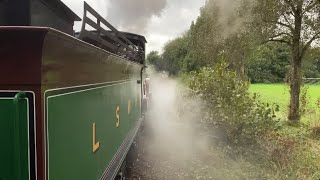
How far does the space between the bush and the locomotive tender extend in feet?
19.9

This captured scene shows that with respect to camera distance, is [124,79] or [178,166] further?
[178,166]

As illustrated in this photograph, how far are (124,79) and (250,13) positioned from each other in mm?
10612

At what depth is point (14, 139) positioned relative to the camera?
6.42 feet

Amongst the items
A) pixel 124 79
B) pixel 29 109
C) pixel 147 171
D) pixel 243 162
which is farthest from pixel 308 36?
pixel 29 109

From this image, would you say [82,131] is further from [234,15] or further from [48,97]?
[234,15]

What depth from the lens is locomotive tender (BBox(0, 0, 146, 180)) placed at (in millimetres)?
1960

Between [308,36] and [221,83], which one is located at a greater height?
[308,36]

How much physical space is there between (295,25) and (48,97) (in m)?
13.8

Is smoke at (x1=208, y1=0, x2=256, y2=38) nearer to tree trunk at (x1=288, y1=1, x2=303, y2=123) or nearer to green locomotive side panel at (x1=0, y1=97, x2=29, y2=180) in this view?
tree trunk at (x1=288, y1=1, x2=303, y2=123)

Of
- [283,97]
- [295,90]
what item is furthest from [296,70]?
[283,97]

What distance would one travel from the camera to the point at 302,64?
50.5ft

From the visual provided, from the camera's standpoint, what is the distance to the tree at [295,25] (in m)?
14.1

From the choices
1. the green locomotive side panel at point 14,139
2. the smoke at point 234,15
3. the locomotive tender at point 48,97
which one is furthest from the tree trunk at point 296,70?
the green locomotive side panel at point 14,139

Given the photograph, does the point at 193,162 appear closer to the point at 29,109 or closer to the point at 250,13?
the point at 29,109
